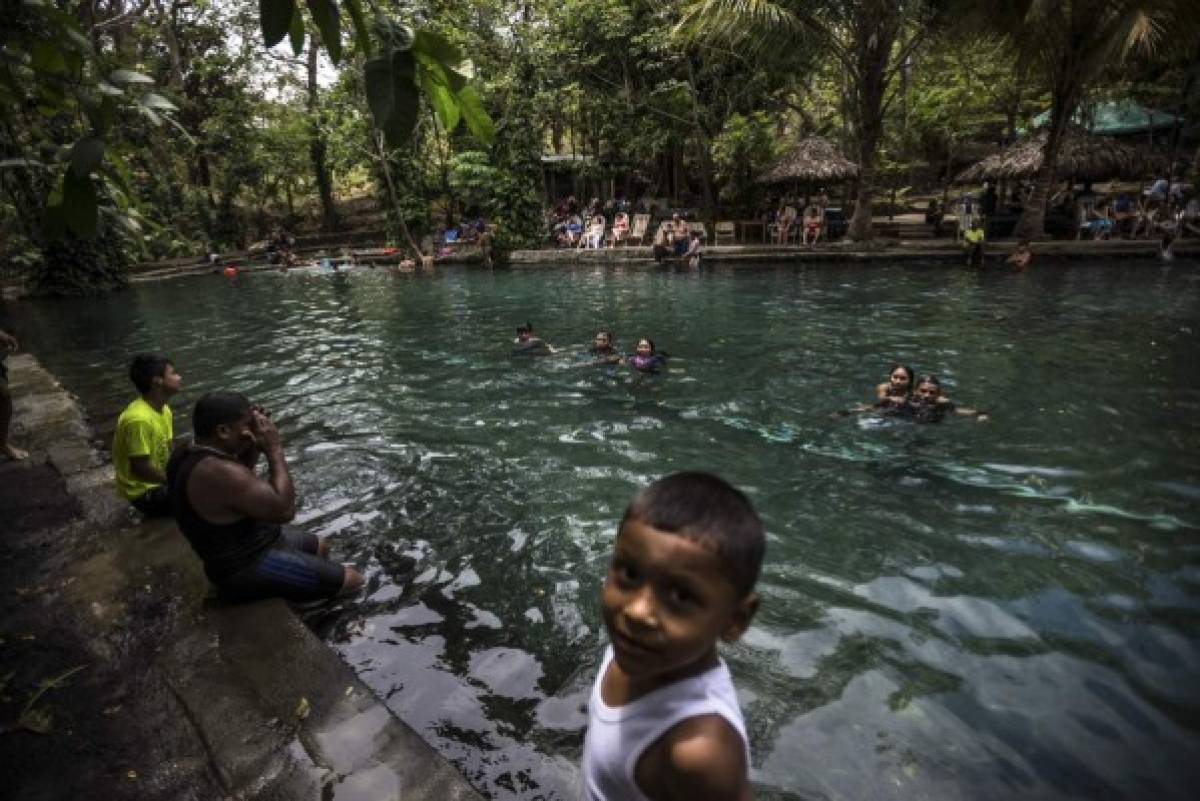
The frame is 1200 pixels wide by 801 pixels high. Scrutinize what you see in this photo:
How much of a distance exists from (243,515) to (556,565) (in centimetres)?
222

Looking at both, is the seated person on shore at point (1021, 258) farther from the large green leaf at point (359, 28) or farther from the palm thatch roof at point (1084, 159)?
the large green leaf at point (359, 28)

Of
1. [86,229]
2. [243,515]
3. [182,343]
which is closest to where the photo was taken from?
[86,229]

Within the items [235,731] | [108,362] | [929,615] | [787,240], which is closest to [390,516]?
[235,731]

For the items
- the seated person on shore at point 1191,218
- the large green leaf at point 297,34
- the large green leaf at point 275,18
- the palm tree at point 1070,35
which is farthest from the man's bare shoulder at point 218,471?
the seated person on shore at point 1191,218

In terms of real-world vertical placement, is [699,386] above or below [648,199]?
below

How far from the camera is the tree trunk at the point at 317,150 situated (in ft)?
108

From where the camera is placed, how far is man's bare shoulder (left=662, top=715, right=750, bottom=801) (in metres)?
1.43

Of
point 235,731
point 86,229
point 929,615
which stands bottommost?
point 929,615

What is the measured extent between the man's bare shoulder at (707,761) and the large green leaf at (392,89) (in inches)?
57.7

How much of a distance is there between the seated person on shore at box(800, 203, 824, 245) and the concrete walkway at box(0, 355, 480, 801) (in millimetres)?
21922

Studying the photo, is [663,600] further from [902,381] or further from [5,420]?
[5,420]

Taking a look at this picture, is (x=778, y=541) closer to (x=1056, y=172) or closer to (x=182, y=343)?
(x=182, y=343)

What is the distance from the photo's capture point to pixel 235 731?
3111 mm

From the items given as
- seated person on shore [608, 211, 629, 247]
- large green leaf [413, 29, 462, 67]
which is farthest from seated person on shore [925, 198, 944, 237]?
large green leaf [413, 29, 462, 67]
